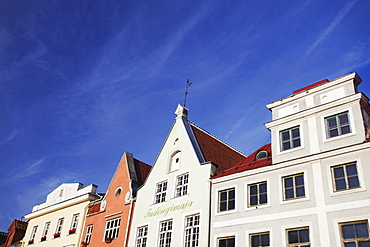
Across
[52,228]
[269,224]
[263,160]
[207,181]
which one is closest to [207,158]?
[207,181]

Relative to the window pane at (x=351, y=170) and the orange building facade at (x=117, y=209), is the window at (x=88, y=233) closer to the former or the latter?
the orange building facade at (x=117, y=209)

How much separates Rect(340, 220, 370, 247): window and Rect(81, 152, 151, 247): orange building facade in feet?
56.3

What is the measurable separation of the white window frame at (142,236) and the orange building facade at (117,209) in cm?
115

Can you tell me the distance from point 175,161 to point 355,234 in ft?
51.5

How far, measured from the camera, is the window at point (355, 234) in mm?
19031

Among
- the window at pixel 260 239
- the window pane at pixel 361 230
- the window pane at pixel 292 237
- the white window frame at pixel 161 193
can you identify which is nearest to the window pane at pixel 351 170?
the window pane at pixel 361 230

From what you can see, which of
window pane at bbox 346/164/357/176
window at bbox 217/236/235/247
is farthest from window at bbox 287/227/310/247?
window at bbox 217/236/235/247

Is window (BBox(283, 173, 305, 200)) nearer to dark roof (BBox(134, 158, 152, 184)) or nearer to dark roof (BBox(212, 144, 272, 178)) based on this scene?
dark roof (BBox(212, 144, 272, 178))

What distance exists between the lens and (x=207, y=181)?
91.8 feet

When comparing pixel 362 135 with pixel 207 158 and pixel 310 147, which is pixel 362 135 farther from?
pixel 207 158

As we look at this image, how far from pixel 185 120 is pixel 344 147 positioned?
49.8 ft


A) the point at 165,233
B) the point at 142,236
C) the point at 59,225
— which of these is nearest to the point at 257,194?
the point at 165,233

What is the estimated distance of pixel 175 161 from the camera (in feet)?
106

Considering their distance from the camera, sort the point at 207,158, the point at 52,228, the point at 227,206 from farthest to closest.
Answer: the point at 52,228 → the point at 207,158 → the point at 227,206
